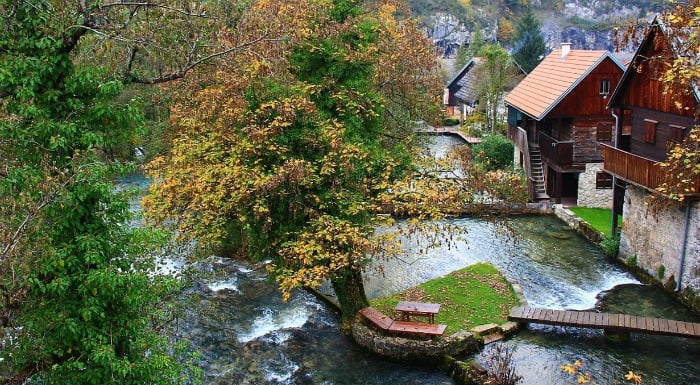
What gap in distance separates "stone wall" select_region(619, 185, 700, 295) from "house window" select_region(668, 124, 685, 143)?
2.19 metres

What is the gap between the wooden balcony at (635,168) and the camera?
19.0 m

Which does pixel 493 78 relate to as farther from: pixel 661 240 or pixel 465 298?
pixel 465 298

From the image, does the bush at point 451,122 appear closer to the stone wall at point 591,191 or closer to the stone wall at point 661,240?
the stone wall at point 591,191

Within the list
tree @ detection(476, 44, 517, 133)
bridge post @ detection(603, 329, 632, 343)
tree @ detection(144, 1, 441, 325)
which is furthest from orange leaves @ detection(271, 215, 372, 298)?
tree @ detection(476, 44, 517, 133)

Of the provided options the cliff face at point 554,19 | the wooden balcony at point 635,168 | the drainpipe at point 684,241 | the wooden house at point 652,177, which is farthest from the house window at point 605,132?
the cliff face at point 554,19

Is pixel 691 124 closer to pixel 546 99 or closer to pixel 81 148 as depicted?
pixel 546 99

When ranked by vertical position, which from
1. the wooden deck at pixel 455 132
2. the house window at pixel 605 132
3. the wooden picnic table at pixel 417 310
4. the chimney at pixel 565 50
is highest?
the chimney at pixel 565 50

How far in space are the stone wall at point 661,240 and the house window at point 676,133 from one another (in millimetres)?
2194

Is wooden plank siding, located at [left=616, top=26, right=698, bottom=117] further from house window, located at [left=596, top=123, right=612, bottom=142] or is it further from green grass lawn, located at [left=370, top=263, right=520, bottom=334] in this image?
green grass lawn, located at [left=370, top=263, right=520, bottom=334]

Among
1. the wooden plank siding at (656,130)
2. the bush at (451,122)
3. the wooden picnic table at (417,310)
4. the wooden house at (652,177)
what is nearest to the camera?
the wooden picnic table at (417,310)

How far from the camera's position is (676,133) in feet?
65.9

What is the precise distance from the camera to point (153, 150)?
98.9ft

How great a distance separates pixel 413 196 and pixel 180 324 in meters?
8.16

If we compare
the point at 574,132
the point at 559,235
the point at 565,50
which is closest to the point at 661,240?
the point at 559,235
